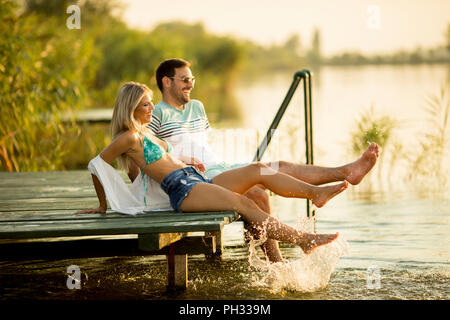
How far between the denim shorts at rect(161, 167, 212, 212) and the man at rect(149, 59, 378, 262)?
0.37 meters

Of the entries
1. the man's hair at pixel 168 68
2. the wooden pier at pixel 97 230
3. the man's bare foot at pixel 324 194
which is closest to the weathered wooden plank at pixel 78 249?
the wooden pier at pixel 97 230

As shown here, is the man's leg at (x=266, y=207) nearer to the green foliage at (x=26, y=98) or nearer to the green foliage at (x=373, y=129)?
the green foliage at (x=26, y=98)

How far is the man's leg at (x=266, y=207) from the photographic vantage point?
17.0 feet

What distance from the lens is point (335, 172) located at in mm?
5129

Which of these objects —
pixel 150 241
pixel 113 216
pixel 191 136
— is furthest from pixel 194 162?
pixel 150 241

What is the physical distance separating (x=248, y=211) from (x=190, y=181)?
1.40 ft

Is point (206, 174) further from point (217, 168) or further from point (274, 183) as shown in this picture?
point (274, 183)

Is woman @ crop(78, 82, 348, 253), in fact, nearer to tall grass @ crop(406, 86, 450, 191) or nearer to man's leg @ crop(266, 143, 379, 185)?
man's leg @ crop(266, 143, 379, 185)

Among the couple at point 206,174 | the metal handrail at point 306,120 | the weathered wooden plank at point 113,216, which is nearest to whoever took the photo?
the weathered wooden plank at point 113,216

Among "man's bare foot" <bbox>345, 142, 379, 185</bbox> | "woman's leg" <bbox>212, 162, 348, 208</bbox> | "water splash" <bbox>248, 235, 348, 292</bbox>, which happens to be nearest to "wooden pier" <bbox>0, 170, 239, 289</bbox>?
"woman's leg" <bbox>212, 162, 348, 208</bbox>

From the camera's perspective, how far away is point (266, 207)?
5328 mm
